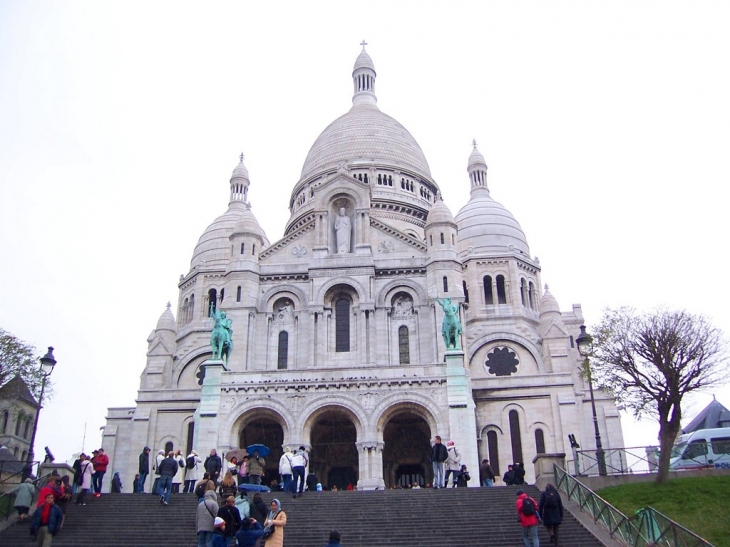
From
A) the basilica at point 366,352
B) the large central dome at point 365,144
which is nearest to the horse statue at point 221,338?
the basilica at point 366,352

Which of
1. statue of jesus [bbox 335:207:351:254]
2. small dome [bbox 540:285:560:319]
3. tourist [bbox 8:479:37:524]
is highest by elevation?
statue of jesus [bbox 335:207:351:254]

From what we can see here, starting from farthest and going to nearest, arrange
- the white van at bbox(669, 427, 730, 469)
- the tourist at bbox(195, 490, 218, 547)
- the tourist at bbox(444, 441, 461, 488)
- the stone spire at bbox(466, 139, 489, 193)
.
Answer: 1. the stone spire at bbox(466, 139, 489, 193)
2. the white van at bbox(669, 427, 730, 469)
3. the tourist at bbox(444, 441, 461, 488)
4. the tourist at bbox(195, 490, 218, 547)

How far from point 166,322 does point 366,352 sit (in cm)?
1876

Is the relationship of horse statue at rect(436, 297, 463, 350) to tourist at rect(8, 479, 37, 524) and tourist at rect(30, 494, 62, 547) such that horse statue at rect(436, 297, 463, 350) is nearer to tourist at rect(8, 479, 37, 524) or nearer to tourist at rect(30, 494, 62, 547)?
tourist at rect(8, 479, 37, 524)

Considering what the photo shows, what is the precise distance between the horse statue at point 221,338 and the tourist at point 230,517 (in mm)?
21782

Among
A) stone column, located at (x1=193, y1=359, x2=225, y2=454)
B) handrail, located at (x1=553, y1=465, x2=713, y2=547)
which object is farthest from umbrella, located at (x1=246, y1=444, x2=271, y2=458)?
handrail, located at (x1=553, y1=465, x2=713, y2=547)

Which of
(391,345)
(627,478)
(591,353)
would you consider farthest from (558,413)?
(627,478)

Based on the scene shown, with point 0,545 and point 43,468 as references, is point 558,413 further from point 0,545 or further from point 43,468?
point 0,545

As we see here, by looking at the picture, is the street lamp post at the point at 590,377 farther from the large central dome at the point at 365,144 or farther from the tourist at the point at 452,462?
the large central dome at the point at 365,144

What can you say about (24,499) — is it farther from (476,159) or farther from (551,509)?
(476,159)

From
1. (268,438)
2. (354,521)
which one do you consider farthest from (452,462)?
(268,438)

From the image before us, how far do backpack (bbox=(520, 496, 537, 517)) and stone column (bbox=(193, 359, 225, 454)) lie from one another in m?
19.8

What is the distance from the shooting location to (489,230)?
5572 centimetres

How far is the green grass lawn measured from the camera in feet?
72.3
